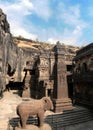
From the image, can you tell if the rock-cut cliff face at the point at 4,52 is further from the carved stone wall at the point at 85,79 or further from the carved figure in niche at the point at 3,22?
Answer: the carved stone wall at the point at 85,79

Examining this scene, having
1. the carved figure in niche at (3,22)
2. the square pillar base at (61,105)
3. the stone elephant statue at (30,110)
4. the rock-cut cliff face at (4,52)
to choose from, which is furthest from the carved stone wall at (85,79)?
the carved figure in niche at (3,22)

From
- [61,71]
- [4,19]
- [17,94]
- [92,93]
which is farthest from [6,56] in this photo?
[92,93]

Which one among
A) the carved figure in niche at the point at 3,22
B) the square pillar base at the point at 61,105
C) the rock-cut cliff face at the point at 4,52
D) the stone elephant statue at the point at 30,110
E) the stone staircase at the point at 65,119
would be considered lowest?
the stone staircase at the point at 65,119

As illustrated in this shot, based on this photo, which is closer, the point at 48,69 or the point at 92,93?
the point at 92,93

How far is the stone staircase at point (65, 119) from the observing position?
12469 mm

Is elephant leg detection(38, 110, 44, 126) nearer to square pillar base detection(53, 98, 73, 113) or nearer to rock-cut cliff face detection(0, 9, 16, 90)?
square pillar base detection(53, 98, 73, 113)

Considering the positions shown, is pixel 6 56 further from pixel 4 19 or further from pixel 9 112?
pixel 9 112

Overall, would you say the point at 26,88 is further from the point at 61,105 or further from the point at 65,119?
the point at 65,119

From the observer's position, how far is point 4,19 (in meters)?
18.1

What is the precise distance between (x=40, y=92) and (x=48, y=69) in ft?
11.5

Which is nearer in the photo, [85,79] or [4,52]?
[4,52]

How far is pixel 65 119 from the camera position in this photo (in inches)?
539

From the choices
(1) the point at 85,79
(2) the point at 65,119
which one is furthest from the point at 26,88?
(2) the point at 65,119

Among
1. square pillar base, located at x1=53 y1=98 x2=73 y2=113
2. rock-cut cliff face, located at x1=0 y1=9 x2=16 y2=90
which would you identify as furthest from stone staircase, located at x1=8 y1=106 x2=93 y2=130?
rock-cut cliff face, located at x1=0 y1=9 x2=16 y2=90
